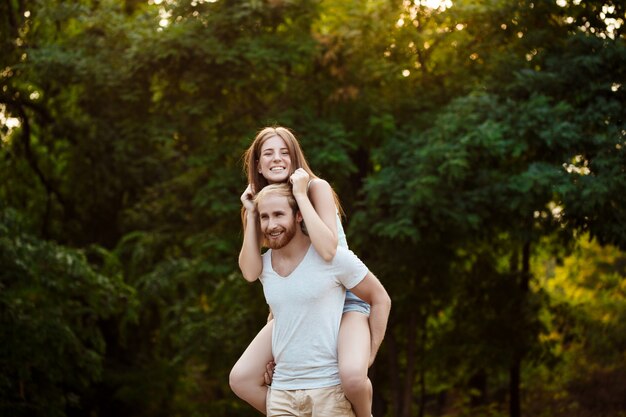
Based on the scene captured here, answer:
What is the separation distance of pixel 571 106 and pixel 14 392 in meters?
7.26

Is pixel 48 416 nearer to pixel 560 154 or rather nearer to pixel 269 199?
pixel 560 154

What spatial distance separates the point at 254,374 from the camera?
3879 mm

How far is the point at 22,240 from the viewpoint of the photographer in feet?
37.3

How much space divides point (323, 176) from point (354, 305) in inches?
301

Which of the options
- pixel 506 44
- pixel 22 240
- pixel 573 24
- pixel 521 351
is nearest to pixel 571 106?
pixel 573 24

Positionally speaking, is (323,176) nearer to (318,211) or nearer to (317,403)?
(318,211)

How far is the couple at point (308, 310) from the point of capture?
3629 millimetres

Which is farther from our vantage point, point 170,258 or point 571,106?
point 170,258

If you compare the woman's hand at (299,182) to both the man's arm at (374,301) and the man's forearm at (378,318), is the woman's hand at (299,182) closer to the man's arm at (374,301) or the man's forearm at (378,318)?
the man's arm at (374,301)

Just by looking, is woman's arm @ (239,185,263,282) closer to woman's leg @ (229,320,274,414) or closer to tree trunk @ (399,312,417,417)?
woman's leg @ (229,320,274,414)

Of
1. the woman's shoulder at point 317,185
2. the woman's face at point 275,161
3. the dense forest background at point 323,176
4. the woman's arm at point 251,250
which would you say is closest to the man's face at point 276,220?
the woman's arm at point 251,250

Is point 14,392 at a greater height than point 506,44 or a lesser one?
lesser

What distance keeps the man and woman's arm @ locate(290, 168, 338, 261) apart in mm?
55

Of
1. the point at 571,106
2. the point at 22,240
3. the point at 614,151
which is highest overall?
the point at 571,106
